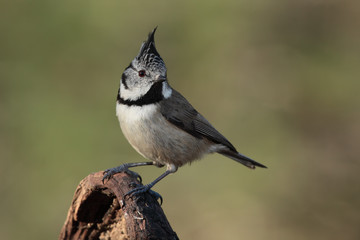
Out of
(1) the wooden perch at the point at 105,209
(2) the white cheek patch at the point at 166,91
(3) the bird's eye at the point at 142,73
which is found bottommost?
(1) the wooden perch at the point at 105,209

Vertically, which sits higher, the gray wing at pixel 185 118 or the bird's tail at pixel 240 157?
the gray wing at pixel 185 118

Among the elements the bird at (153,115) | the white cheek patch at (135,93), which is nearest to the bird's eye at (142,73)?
the bird at (153,115)

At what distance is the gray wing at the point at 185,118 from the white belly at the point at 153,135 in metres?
0.08

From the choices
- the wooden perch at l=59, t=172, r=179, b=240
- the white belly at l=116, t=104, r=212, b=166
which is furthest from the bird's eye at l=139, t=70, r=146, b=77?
the wooden perch at l=59, t=172, r=179, b=240

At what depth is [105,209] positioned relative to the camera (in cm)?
374

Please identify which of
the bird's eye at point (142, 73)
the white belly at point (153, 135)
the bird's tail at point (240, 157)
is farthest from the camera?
the bird's tail at point (240, 157)

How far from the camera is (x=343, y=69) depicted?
796 centimetres

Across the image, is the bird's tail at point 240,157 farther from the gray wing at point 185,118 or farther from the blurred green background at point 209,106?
the blurred green background at point 209,106

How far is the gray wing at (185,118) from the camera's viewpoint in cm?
482

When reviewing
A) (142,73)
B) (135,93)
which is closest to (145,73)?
(142,73)

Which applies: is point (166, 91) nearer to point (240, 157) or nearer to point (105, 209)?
point (240, 157)

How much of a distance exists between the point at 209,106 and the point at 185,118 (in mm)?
2745

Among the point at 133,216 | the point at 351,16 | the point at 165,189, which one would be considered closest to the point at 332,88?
the point at 351,16

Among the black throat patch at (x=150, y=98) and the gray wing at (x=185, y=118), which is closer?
the black throat patch at (x=150, y=98)
